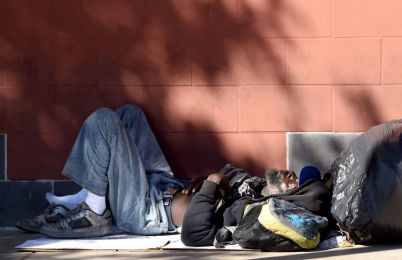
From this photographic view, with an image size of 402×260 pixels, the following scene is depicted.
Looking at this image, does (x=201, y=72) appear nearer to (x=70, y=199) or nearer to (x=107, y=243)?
(x=70, y=199)

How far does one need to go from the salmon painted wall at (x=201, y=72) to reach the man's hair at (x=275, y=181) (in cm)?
38

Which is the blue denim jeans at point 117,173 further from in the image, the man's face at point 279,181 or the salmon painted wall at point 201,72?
the man's face at point 279,181

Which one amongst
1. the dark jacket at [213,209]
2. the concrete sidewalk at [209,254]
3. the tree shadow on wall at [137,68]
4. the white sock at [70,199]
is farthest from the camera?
the tree shadow on wall at [137,68]

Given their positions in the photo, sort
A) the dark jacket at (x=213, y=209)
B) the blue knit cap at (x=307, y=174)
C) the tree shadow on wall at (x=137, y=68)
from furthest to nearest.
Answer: the tree shadow on wall at (x=137, y=68) < the blue knit cap at (x=307, y=174) < the dark jacket at (x=213, y=209)

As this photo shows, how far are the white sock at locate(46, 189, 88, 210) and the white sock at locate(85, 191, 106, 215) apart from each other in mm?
148

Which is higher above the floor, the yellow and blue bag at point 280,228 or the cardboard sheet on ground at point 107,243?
the yellow and blue bag at point 280,228

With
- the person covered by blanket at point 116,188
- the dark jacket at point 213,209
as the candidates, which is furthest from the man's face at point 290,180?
the dark jacket at point 213,209

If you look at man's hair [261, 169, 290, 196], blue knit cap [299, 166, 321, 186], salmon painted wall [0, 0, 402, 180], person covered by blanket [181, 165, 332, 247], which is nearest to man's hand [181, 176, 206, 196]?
person covered by blanket [181, 165, 332, 247]

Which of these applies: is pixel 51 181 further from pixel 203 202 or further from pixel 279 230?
pixel 279 230

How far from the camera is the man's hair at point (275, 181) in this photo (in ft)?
19.3

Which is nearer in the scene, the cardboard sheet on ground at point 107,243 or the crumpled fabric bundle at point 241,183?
the cardboard sheet on ground at point 107,243

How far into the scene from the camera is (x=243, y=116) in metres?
6.31

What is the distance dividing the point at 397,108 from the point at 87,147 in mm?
2185

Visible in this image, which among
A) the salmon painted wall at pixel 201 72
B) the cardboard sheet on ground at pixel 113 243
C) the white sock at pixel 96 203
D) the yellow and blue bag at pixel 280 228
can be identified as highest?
the salmon painted wall at pixel 201 72
